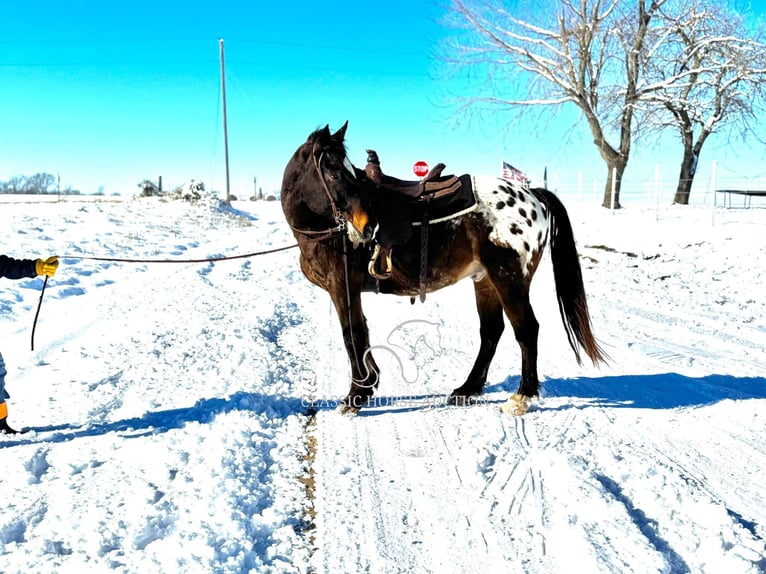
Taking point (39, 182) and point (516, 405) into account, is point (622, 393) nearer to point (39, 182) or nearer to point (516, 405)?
point (516, 405)

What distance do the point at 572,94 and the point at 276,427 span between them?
20.2 meters

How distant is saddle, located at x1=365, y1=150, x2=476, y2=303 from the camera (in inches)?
152

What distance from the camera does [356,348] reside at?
4.00 m

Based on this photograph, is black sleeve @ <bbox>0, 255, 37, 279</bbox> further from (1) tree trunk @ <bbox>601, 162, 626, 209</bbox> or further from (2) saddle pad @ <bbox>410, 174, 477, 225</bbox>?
(1) tree trunk @ <bbox>601, 162, 626, 209</bbox>

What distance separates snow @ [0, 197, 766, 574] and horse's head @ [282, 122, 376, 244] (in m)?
1.43

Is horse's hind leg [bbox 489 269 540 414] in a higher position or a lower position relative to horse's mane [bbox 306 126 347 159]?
lower

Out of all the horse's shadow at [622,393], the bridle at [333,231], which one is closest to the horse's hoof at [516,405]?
the horse's shadow at [622,393]

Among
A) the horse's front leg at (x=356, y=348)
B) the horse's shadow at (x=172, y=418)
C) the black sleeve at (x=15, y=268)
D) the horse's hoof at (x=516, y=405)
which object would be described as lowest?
the horse's shadow at (x=172, y=418)

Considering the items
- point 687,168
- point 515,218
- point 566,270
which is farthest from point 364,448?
point 687,168

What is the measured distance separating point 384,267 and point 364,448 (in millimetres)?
1370

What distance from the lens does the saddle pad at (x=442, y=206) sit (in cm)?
393

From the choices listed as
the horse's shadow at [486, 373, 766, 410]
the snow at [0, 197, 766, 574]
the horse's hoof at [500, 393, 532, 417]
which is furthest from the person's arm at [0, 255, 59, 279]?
the horse's shadow at [486, 373, 766, 410]

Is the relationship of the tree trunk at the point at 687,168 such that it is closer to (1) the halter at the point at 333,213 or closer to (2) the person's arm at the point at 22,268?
(1) the halter at the point at 333,213

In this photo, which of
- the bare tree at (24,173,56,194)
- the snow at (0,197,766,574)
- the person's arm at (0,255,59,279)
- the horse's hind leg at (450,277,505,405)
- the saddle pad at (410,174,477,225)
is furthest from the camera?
the bare tree at (24,173,56,194)
